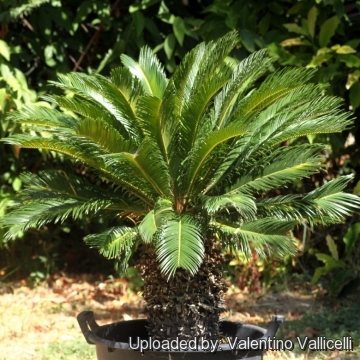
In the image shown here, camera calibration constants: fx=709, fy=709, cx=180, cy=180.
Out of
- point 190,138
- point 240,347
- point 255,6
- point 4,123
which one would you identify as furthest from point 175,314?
point 255,6

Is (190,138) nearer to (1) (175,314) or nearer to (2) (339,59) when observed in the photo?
(1) (175,314)

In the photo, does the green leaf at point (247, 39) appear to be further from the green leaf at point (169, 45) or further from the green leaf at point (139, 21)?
the green leaf at point (139, 21)

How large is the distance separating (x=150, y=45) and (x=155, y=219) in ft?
10.8

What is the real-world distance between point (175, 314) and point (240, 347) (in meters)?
0.40

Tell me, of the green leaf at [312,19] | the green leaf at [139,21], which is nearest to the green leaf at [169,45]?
the green leaf at [139,21]

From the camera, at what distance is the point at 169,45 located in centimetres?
620

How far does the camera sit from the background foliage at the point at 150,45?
585cm

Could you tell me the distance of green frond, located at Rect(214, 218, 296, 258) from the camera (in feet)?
12.1

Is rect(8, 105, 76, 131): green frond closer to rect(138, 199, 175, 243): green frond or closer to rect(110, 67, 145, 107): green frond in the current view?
rect(110, 67, 145, 107): green frond

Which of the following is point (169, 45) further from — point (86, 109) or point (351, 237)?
point (86, 109)

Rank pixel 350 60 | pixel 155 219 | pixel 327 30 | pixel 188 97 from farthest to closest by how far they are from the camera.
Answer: pixel 327 30 < pixel 350 60 < pixel 188 97 < pixel 155 219

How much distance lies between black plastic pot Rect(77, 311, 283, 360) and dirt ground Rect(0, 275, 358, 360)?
73cm

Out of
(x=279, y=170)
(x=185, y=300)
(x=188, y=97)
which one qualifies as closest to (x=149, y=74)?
(x=188, y=97)

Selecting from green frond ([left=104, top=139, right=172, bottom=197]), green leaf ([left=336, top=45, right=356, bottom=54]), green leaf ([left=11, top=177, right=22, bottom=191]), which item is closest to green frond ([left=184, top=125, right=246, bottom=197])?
green frond ([left=104, top=139, right=172, bottom=197])
